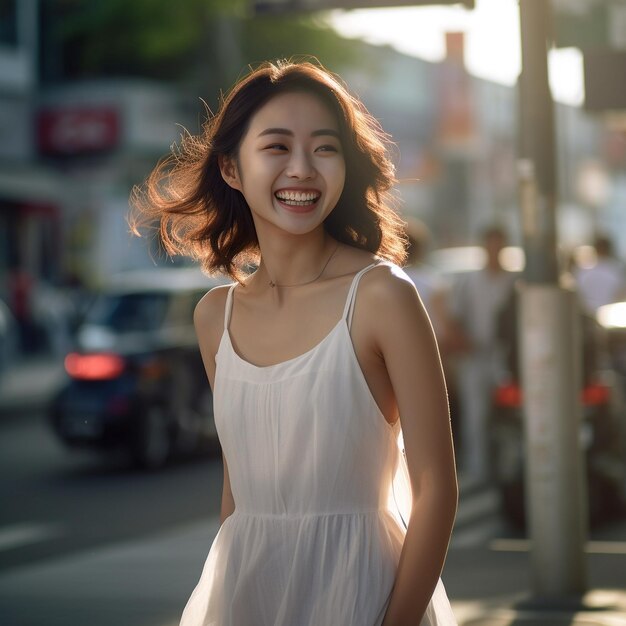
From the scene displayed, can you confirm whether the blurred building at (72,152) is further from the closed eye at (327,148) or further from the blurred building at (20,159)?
the closed eye at (327,148)

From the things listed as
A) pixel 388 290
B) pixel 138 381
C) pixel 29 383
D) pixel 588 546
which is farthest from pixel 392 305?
pixel 29 383

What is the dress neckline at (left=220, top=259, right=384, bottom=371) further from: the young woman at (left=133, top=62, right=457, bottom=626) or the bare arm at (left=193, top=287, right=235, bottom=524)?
the bare arm at (left=193, top=287, right=235, bottom=524)

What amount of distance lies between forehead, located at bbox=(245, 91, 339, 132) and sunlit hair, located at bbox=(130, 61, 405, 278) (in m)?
0.01

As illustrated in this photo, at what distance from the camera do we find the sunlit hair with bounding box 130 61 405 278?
105 inches

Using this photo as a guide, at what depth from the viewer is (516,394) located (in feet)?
30.0

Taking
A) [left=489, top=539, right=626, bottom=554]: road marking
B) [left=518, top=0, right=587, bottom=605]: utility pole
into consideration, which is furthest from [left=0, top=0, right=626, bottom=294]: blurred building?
[left=518, top=0, right=587, bottom=605]: utility pole

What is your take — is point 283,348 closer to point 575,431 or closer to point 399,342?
point 399,342

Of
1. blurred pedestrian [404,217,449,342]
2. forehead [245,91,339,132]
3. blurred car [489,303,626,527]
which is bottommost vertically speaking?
blurred car [489,303,626,527]

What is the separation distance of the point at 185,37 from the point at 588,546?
76.1ft

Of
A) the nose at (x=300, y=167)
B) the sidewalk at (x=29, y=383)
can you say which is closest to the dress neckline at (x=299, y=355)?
the nose at (x=300, y=167)

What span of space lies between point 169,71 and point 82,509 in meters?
25.3

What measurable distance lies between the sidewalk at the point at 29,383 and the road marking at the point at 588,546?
7.52 meters

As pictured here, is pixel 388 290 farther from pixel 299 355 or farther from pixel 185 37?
pixel 185 37

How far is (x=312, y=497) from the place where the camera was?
2562mm
